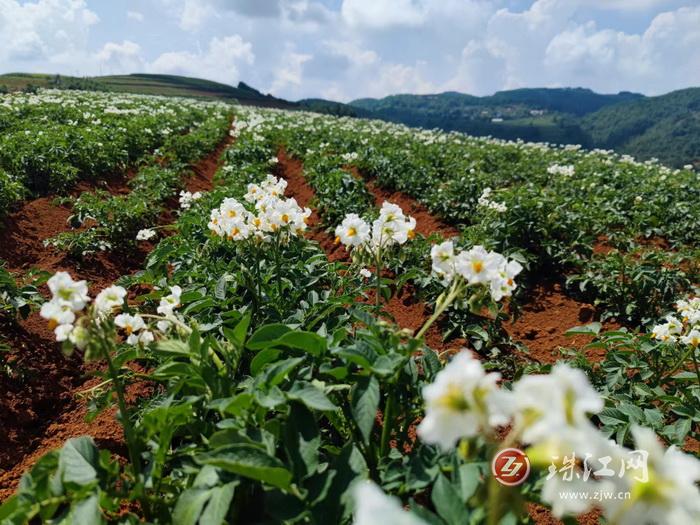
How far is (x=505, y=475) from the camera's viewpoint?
4.68 feet

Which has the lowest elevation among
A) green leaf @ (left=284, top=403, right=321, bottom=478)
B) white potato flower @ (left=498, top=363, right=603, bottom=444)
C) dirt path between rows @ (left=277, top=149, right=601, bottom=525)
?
dirt path between rows @ (left=277, top=149, right=601, bottom=525)

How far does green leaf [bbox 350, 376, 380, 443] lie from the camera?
5.02 feet

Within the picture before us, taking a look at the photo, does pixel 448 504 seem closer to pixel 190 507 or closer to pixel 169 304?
pixel 190 507

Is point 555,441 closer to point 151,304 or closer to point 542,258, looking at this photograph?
point 151,304

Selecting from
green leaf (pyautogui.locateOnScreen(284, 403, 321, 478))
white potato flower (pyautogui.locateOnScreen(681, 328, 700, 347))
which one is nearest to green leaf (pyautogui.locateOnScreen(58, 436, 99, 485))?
green leaf (pyautogui.locateOnScreen(284, 403, 321, 478))

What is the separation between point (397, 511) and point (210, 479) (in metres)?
0.95

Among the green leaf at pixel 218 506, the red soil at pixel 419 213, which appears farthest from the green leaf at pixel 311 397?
the red soil at pixel 419 213

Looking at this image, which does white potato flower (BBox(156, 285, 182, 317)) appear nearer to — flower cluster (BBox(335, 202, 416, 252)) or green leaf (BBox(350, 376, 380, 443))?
flower cluster (BBox(335, 202, 416, 252))

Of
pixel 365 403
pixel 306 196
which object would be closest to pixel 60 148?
pixel 306 196

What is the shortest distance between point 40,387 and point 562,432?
3.89 m

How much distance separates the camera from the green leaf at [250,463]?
4.48 ft

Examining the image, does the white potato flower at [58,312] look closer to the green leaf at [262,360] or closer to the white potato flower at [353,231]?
the green leaf at [262,360]
